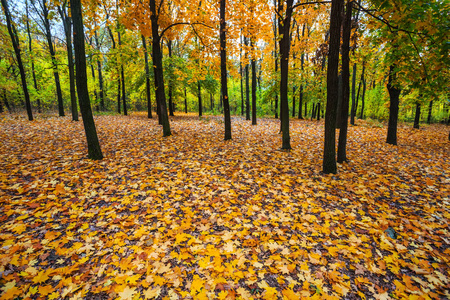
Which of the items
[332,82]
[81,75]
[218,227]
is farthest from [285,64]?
[81,75]

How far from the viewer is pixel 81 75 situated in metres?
5.86

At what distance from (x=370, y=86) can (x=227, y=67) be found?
115ft

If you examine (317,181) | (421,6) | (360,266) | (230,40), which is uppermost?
(230,40)

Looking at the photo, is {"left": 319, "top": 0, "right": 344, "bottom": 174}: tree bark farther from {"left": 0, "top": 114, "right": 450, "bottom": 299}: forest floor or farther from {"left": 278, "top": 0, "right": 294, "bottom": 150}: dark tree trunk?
{"left": 278, "top": 0, "right": 294, "bottom": 150}: dark tree trunk

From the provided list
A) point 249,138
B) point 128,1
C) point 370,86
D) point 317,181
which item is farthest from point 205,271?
point 370,86

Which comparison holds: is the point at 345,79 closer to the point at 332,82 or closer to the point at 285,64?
the point at 332,82

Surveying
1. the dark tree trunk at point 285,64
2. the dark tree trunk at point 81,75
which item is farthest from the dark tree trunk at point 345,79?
the dark tree trunk at point 81,75

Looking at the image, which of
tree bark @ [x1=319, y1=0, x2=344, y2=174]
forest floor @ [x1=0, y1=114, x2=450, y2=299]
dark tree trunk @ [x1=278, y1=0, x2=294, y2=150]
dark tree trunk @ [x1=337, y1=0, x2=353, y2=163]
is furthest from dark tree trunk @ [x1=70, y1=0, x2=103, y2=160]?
dark tree trunk @ [x1=337, y1=0, x2=353, y2=163]

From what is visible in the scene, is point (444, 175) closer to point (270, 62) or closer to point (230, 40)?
point (230, 40)

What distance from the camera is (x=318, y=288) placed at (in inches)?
99.3

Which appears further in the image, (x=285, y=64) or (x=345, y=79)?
(x=285, y=64)

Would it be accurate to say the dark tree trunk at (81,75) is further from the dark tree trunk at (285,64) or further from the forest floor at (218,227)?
the dark tree trunk at (285,64)

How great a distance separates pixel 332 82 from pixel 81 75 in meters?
7.72

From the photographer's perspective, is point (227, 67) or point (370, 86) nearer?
point (227, 67)
